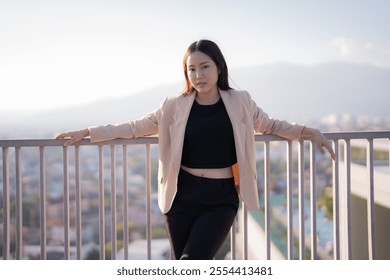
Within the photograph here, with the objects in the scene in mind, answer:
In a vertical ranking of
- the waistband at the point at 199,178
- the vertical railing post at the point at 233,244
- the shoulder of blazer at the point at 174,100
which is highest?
the shoulder of blazer at the point at 174,100

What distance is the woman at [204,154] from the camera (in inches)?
78.5

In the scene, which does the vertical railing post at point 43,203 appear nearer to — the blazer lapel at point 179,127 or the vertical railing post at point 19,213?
the vertical railing post at point 19,213

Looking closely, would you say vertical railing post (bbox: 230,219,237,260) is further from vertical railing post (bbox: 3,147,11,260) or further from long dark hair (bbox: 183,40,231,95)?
vertical railing post (bbox: 3,147,11,260)

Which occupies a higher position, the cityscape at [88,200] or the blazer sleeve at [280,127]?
the blazer sleeve at [280,127]

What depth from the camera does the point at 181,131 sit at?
A: 81.2 inches

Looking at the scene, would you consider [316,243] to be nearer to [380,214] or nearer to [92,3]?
[92,3]

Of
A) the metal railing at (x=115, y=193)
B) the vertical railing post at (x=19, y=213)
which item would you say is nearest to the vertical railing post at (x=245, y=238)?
the metal railing at (x=115, y=193)

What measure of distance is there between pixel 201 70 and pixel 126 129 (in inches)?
21.8

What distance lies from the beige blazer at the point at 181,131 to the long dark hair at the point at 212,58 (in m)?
0.05

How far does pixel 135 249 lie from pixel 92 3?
236 cm

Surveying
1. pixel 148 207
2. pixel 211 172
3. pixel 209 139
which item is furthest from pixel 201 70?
pixel 148 207

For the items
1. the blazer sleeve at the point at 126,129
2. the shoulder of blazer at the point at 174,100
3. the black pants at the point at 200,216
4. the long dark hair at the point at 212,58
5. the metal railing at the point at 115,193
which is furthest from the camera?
the metal railing at the point at 115,193

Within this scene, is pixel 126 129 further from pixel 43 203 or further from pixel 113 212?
pixel 43 203

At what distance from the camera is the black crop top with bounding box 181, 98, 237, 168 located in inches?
78.8
